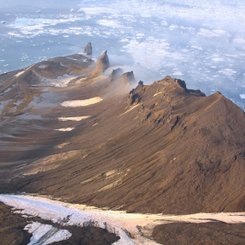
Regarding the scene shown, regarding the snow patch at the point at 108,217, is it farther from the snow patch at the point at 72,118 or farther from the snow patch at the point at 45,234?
the snow patch at the point at 72,118

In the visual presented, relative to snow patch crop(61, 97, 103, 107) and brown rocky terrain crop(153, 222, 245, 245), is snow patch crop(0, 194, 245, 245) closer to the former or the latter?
brown rocky terrain crop(153, 222, 245, 245)

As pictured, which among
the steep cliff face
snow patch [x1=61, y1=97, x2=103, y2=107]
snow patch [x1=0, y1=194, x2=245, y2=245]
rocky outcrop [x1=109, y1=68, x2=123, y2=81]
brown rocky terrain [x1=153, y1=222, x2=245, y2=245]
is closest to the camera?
brown rocky terrain [x1=153, y1=222, x2=245, y2=245]

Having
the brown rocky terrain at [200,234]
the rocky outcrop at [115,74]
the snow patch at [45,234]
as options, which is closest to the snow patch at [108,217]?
the brown rocky terrain at [200,234]

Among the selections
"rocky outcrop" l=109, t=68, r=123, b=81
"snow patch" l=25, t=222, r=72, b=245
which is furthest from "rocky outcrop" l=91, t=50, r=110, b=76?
"snow patch" l=25, t=222, r=72, b=245

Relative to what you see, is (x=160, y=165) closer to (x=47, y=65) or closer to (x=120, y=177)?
(x=120, y=177)

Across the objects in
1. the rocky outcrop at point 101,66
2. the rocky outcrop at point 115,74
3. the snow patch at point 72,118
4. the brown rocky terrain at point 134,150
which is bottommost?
the rocky outcrop at point 101,66
